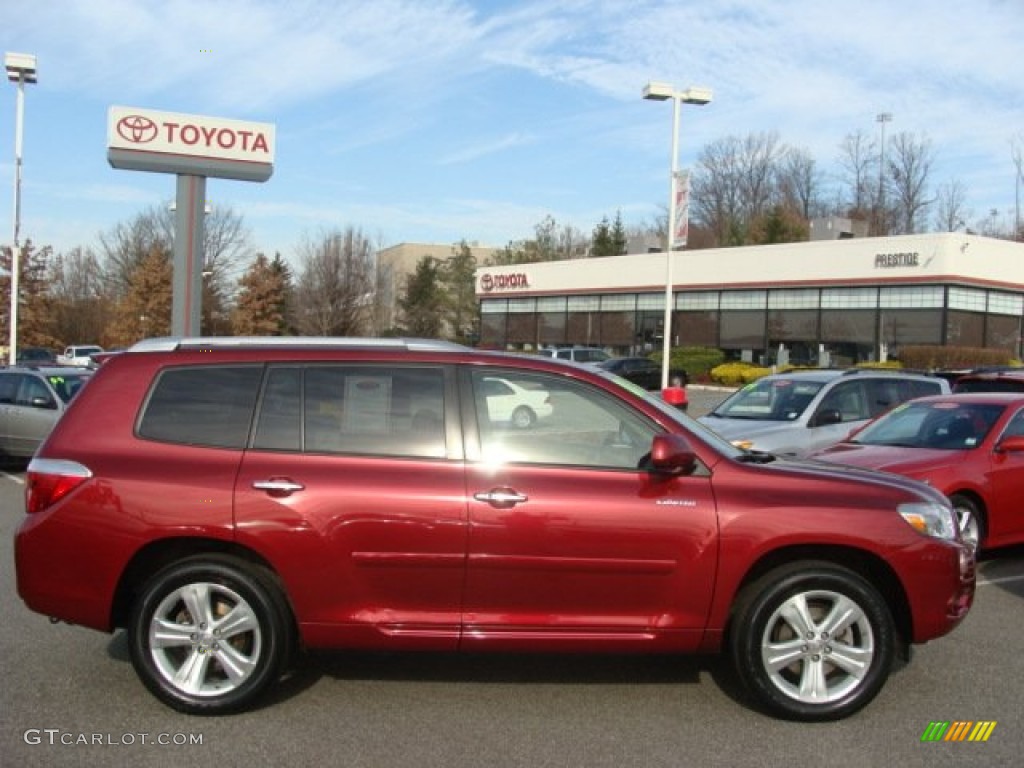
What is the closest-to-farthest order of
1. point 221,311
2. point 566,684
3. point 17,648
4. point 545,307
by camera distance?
point 566,684
point 17,648
point 545,307
point 221,311

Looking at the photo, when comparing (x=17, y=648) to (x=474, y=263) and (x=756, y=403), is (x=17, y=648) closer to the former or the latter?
(x=756, y=403)

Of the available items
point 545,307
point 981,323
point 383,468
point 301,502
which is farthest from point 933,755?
point 545,307

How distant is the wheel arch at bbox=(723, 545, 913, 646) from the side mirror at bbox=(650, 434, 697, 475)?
59 cm

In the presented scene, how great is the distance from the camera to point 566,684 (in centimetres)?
500

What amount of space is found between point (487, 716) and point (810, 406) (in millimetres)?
7519

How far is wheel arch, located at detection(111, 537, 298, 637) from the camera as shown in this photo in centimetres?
457

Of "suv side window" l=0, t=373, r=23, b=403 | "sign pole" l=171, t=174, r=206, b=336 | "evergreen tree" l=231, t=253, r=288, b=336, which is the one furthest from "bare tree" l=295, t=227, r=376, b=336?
"suv side window" l=0, t=373, r=23, b=403

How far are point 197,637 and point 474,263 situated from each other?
Answer: 264ft

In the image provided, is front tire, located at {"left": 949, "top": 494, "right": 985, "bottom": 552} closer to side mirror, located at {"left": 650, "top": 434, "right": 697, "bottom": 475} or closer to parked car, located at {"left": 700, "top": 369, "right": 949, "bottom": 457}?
parked car, located at {"left": 700, "top": 369, "right": 949, "bottom": 457}

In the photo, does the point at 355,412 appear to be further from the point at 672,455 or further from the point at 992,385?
the point at 992,385

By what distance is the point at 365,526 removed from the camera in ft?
14.6

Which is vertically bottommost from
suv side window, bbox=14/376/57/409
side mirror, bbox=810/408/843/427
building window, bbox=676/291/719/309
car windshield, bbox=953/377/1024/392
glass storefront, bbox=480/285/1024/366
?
suv side window, bbox=14/376/57/409

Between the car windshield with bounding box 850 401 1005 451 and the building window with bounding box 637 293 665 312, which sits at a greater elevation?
the building window with bounding box 637 293 665 312

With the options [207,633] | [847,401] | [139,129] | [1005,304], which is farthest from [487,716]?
[1005,304]
